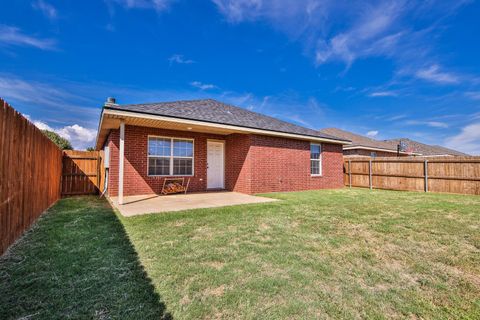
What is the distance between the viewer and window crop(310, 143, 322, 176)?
12.8 meters

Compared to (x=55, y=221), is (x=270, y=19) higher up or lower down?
higher up

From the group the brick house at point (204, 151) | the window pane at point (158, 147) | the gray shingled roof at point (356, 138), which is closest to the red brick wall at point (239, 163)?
the brick house at point (204, 151)

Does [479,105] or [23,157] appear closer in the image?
[23,157]

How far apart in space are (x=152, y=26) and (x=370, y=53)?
39.3 ft

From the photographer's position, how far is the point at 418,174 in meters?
11.4

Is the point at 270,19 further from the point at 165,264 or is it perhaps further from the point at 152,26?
the point at 165,264

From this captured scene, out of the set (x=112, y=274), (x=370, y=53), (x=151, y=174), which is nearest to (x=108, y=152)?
(x=151, y=174)

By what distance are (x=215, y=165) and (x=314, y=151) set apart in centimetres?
592

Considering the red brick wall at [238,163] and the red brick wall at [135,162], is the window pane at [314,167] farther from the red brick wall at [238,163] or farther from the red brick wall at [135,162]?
the red brick wall at [135,162]

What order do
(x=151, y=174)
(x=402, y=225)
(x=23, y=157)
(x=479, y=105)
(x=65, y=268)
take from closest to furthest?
(x=65, y=268) < (x=23, y=157) < (x=402, y=225) < (x=151, y=174) < (x=479, y=105)

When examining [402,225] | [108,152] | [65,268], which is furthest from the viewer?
[108,152]

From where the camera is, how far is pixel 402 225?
4840mm

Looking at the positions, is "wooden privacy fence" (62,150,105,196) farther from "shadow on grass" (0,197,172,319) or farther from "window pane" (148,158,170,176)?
"shadow on grass" (0,197,172,319)

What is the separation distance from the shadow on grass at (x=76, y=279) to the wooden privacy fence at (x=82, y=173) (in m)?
6.92
